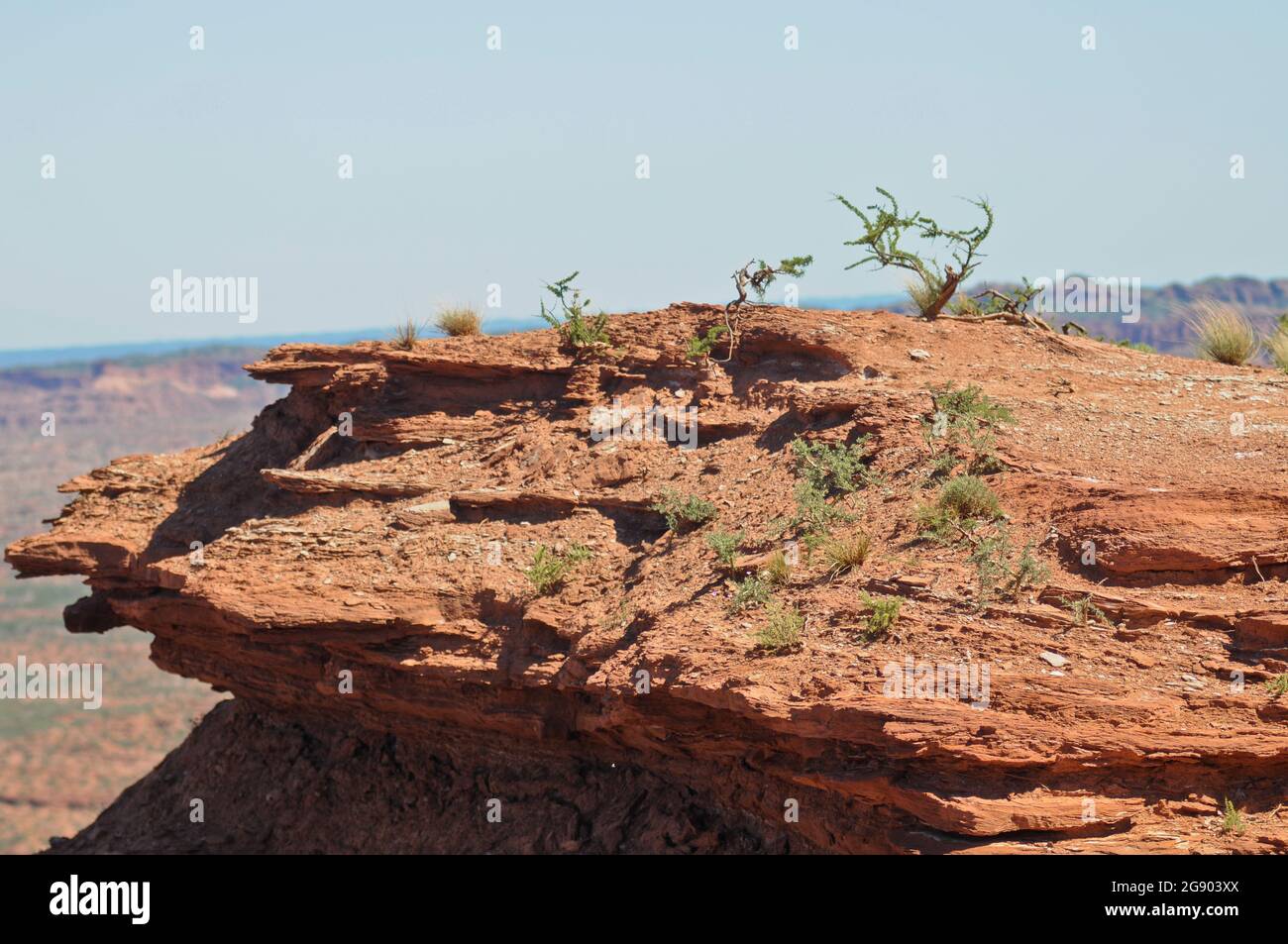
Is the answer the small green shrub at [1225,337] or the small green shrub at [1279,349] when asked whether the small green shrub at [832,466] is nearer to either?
the small green shrub at [1279,349]

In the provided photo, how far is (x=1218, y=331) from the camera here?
42.2 feet

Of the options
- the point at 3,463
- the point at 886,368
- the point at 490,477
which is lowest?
the point at 3,463

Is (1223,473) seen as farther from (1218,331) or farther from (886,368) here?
(1218,331)

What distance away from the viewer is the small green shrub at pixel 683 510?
33.1ft

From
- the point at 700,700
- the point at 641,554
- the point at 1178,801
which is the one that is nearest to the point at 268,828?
the point at 641,554

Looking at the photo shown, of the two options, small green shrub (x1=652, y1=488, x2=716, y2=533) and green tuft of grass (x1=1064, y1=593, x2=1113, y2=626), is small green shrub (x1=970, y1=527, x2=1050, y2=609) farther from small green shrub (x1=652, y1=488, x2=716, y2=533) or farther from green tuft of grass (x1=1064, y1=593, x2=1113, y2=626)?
small green shrub (x1=652, y1=488, x2=716, y2=533)

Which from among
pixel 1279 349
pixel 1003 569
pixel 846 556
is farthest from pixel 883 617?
pixel 1279 349

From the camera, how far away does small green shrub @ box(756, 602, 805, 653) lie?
26.6 ft

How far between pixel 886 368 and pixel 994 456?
78.6 inches

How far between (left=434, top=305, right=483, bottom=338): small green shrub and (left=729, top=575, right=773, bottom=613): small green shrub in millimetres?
5794

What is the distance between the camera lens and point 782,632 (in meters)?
8.13

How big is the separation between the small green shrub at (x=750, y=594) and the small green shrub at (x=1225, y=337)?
22.1 ft
